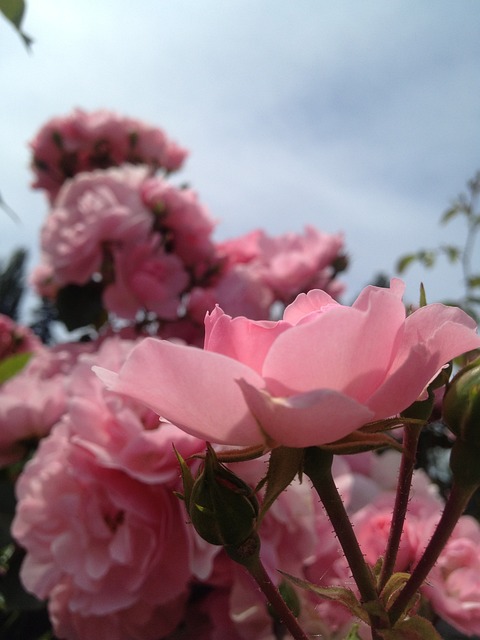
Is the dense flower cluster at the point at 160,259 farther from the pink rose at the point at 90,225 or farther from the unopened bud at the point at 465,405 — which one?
the unopened bud at the point at 465,405

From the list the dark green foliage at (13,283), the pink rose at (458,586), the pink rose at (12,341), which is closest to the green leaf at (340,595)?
the pink rose at (458,586)

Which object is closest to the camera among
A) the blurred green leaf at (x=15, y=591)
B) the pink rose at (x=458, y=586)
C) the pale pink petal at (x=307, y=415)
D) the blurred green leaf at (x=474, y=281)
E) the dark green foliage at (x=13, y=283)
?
the pale pink petal at (x=307, y=415)

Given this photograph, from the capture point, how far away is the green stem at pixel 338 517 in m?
0.17

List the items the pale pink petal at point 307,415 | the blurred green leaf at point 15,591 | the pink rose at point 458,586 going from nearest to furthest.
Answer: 1. the pale pink petal at point 307,415
2. the pink rose at point 458,586
3. the blurred green leaf at point 15,591

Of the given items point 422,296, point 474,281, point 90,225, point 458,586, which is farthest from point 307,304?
point 474,281

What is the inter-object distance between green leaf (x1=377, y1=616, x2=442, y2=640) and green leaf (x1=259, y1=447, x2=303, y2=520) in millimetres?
43

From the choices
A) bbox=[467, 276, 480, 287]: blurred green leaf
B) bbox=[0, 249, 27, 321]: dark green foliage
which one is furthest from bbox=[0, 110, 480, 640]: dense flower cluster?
bbox=[0, 249, 27, 321]: dark green foliage

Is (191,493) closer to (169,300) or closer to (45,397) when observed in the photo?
(45,397)

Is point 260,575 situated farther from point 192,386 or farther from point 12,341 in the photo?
point 12,341

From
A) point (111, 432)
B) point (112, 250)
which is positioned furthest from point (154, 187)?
point (111, 432)

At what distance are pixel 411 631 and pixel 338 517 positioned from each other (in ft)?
0.11

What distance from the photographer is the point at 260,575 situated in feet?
0.58

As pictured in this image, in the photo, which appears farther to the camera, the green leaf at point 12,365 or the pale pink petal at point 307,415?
the green leaf at point 12,365

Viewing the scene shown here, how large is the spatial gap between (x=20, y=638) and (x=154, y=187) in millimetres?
556
